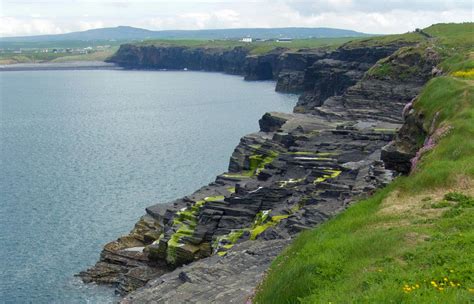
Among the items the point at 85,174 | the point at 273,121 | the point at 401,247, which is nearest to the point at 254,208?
the point at 273,121

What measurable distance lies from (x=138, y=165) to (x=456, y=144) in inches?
3065

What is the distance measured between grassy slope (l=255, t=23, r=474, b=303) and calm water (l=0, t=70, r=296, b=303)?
1258 inches

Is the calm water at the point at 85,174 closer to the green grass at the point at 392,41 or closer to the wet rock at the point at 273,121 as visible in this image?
the wet rock at the point at 273,121

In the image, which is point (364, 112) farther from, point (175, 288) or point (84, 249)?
point (175, 288)

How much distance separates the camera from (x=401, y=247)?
760 inches

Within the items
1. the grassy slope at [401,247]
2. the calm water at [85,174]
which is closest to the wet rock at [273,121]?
the calm water at [85,174]

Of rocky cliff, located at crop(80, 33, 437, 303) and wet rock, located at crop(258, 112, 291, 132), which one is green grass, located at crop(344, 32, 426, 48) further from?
wet rock, located at crop(258, 112, 291, 132)

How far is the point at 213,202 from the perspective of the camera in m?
59.6

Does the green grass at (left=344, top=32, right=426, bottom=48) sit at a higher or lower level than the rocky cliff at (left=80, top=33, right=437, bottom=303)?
higher

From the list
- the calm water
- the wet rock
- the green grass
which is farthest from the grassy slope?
the green grass

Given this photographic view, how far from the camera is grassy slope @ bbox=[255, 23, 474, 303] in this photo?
52.3 feet

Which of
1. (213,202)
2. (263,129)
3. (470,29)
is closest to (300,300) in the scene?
(213,202)

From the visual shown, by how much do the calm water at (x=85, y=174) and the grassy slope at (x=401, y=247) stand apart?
105 ft

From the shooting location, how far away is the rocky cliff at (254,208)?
39.5 meters
